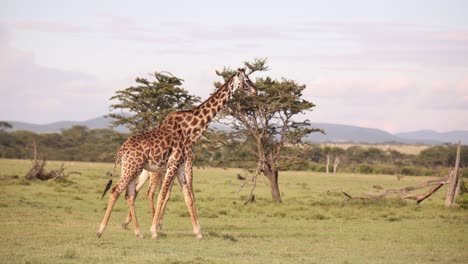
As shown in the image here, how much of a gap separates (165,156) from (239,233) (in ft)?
9.12

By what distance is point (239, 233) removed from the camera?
56.1ft

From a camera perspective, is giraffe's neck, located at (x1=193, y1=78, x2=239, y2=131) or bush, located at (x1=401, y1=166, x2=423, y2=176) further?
bush, located at (x1=401, y1=166, x2=423, y2=176)

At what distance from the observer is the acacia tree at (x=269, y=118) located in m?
26.4

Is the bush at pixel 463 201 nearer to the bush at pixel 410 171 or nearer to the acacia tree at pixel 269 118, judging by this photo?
→ the acacia tree at pixel 269 118

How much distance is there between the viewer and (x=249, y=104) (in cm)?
2641

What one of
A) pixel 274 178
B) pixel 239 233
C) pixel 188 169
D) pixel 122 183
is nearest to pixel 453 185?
pixel 274 178

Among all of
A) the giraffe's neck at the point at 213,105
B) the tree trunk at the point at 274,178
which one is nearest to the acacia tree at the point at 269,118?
the tree trunk at the point at 274,178

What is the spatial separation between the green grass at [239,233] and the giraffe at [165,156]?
679 millimetres

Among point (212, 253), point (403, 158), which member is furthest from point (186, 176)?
point (403, 158)

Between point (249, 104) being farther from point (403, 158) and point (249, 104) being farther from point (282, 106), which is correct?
point (403, 158)

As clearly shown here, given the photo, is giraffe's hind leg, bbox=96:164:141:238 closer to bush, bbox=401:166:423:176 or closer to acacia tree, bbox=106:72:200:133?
acacia tree, bbox=106:72:200:133

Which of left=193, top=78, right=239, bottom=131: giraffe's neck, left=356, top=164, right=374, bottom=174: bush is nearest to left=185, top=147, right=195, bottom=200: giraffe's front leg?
left=193, top=78, right=239, bottom=131: giraffe's neck

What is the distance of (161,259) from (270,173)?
595 inches

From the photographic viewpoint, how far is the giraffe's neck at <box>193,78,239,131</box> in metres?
16.6
